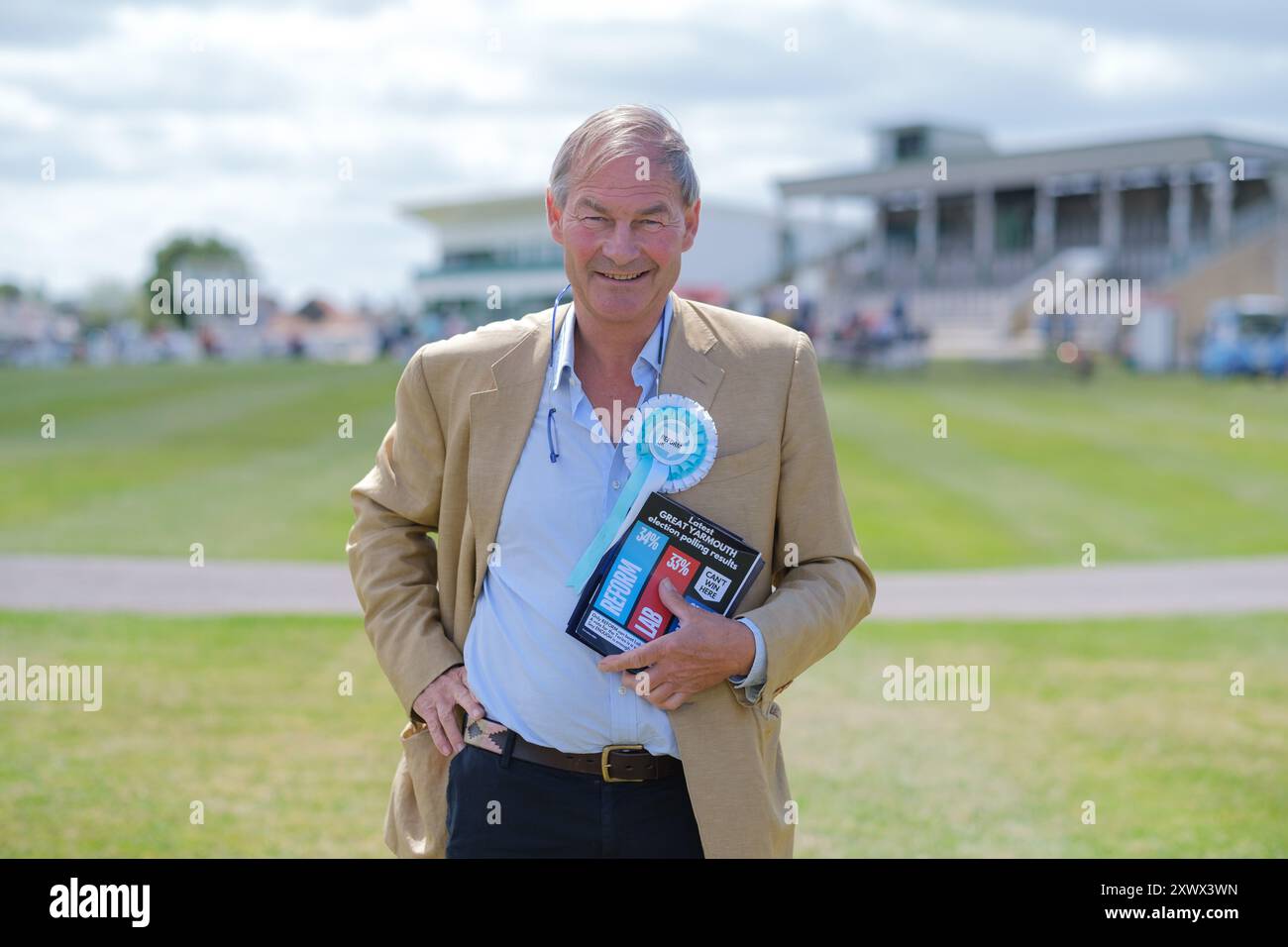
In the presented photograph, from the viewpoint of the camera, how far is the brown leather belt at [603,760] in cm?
309

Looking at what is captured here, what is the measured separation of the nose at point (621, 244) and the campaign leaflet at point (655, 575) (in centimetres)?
52

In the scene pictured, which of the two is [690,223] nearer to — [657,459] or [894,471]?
[657,459]

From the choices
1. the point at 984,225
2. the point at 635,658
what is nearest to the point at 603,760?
the point at 635,658

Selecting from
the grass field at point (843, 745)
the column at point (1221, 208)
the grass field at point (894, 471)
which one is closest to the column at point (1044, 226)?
the column at point (1221, 208)

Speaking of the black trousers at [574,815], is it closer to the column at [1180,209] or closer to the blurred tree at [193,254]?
the column at [1180,209]

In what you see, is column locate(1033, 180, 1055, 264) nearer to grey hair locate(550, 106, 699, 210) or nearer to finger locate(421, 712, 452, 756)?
grey hair locate(550, 106, 699, 210)

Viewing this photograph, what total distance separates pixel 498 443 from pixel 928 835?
4022 millimetres

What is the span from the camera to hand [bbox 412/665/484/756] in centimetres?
318

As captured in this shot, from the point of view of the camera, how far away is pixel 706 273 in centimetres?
8912

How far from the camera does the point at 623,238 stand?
304 centimetres

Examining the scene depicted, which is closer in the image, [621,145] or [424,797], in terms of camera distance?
[621,145]

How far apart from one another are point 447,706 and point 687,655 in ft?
1.94

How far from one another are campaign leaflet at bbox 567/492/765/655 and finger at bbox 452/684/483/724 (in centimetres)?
30
